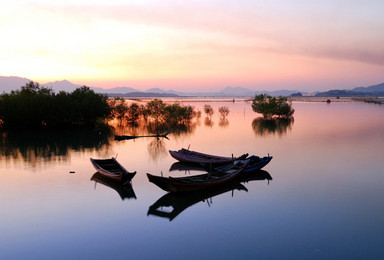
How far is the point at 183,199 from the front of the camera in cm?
2603

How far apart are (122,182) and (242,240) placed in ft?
45.6

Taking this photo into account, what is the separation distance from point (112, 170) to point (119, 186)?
3396 mm

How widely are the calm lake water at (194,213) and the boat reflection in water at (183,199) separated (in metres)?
0.10

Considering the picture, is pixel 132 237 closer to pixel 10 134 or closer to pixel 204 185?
pixel 204 185

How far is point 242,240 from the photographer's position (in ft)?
62.6

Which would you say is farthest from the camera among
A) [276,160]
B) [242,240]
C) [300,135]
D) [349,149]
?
[300,135]

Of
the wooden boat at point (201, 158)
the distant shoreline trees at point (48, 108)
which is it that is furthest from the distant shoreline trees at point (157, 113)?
the wooden boat at point (201, 158)

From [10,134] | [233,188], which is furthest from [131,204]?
[10,134]

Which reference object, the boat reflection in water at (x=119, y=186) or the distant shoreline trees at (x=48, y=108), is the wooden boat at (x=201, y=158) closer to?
the boat reflection in water at (x=119, y=186)

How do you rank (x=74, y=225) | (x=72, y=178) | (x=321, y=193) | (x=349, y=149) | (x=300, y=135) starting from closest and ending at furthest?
(x=74, y=225)
(x=321, y=193)
(x=72, y=178)
(x=349, y=149)
(x=300, y=135)

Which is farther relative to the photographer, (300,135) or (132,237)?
(300,135)

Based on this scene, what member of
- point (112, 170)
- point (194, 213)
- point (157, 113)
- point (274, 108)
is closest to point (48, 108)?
point (157, 113)

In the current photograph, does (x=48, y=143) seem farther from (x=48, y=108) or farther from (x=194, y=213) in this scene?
(x=194, y=213)

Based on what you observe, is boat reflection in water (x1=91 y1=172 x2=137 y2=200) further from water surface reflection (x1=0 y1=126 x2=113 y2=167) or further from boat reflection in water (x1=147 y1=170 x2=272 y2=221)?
water surface reflection (x1=0 y1=126 x2=113 y2=167)
